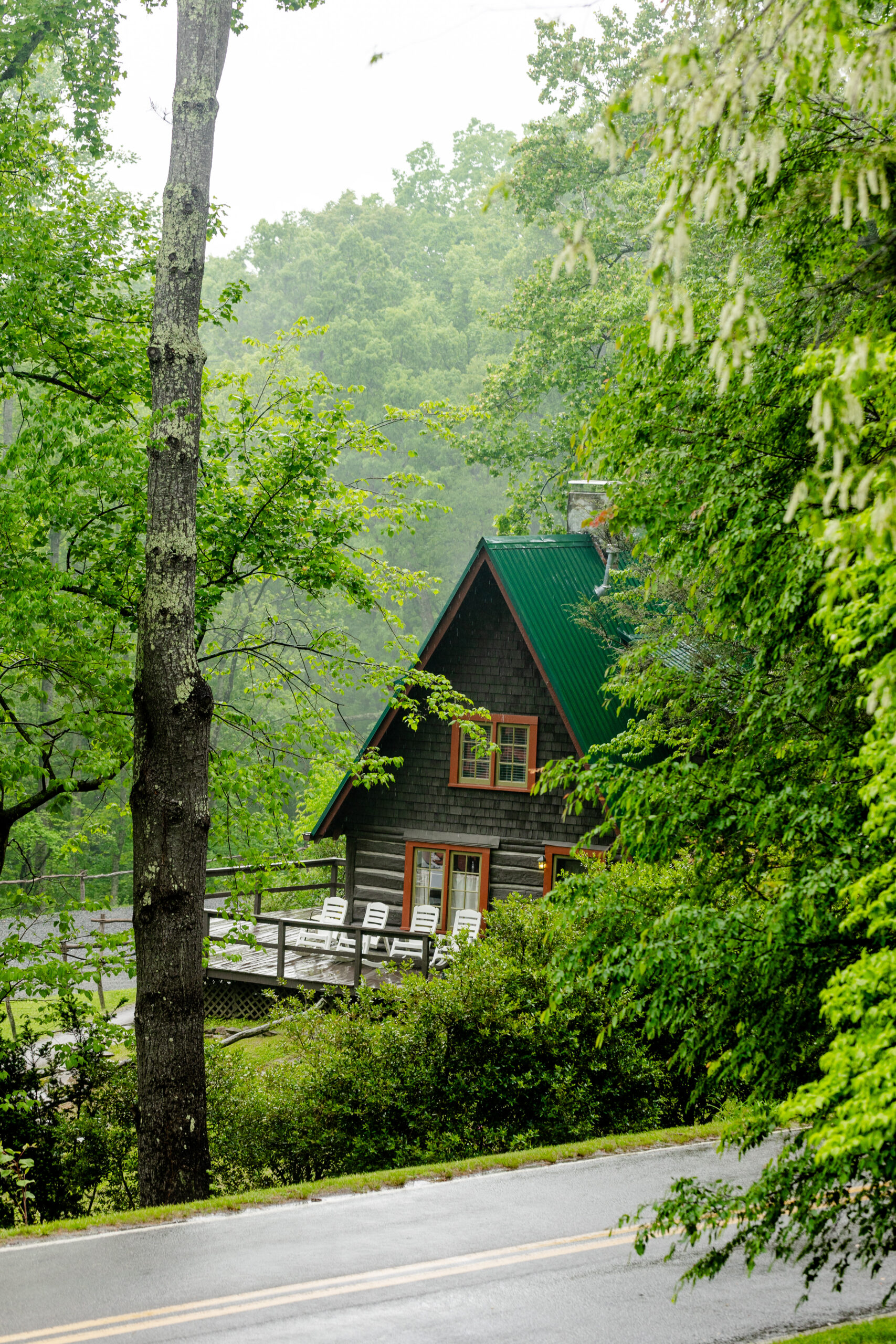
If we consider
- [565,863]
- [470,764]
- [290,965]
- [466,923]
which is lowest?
[290,965]

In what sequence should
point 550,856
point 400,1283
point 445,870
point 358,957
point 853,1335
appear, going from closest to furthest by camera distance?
point 853,1335 → point 400,1283 → point 358,957 → point 550,856 → point 445,870

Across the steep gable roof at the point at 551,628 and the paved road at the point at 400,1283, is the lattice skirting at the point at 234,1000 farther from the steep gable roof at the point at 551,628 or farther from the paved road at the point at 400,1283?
the paved road at the point at 400,1283

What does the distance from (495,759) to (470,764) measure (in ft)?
1.69

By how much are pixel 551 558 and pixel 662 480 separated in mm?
14677

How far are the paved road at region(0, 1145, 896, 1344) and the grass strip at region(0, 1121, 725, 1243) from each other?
26 cm

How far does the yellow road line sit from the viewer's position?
6762 mm

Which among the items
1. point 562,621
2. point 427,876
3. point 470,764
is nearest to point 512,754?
point 470,764

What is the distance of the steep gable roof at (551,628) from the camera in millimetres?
19000

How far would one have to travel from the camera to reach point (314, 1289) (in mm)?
7480

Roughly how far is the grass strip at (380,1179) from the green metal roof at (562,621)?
7.67 meters

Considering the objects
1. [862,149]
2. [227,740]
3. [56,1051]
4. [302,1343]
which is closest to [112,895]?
[227,740]

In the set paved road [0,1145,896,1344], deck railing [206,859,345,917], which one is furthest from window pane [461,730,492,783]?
paved road [0,1145,896,1344]

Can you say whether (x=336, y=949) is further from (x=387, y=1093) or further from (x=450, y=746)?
(x=387, y=1093)

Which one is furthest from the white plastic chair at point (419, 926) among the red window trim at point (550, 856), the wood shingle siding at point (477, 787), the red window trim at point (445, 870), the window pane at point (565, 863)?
the window pane at point (565, 863)
